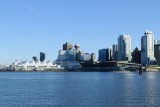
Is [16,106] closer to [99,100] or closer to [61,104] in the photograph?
[61,104]

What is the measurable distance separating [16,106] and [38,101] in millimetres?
5726

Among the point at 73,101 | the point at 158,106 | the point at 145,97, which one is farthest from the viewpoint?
the point at 145,97

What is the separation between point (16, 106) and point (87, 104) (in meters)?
9.53

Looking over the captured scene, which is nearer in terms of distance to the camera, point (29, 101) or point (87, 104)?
point (87, 104)

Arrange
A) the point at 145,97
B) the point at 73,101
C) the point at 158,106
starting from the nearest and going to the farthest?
the point at 158,106 < the point at 73,101 < the point at 145,97

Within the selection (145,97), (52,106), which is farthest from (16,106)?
(145,97)

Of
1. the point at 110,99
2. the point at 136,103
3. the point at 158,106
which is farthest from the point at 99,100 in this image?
the point at 158,106

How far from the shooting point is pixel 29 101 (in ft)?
206

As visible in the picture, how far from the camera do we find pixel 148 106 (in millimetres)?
56469

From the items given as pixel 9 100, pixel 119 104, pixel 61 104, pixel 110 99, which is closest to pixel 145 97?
pixel 110 99

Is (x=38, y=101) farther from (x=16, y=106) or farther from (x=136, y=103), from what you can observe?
(x=136, y=103)

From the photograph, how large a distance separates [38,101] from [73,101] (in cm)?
509

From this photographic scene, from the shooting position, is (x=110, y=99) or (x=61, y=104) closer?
(x=61, y=104)

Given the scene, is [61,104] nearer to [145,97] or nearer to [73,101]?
[73,101]
